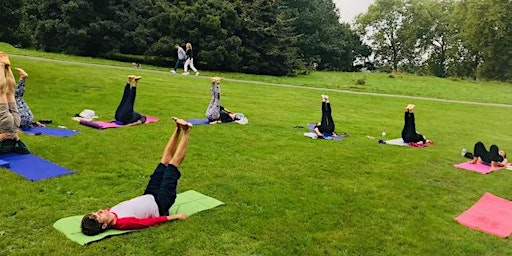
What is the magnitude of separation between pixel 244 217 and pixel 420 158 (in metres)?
6.29

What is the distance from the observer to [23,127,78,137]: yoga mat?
10289mm

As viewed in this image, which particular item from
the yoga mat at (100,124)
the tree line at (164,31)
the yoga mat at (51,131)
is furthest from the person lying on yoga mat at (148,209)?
the tree line at (164,31)

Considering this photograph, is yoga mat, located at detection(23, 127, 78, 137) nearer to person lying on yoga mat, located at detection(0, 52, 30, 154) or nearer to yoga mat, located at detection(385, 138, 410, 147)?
person lying on yoga mat, located at detection(0, 52, 30, 154)

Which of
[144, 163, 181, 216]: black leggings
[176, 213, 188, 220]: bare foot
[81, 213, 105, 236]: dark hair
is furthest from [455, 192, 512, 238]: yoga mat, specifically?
[81, 213, 105, 236]: dark hair

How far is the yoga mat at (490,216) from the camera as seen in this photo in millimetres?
6834

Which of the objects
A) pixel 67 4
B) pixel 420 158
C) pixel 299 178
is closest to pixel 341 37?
pixel 67 4

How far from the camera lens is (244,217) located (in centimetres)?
645

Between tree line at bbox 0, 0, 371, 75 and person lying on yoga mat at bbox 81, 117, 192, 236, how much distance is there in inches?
873

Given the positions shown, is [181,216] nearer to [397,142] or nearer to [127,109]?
[127,109]

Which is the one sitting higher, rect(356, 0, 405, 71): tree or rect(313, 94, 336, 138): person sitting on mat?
rect(356, 0, 405, 71): tree

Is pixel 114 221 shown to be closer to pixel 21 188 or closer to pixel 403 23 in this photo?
pixel 21 188

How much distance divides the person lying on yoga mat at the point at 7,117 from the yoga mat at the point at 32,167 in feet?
0.57

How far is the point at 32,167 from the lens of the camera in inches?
308

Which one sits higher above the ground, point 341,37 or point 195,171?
point 341,37
